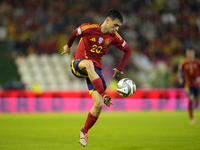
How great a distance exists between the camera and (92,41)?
227 inches

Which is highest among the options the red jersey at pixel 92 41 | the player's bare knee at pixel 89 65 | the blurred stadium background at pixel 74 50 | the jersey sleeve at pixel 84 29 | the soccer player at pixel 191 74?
the blurred stadium background at pixel 74 50

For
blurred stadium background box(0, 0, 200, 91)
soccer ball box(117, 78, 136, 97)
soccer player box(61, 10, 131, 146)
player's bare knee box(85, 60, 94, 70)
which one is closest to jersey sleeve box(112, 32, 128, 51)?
soccer player box(61, 10, 131, 146)

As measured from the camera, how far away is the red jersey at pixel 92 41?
575 cm

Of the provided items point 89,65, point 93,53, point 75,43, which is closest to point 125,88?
point 89,65

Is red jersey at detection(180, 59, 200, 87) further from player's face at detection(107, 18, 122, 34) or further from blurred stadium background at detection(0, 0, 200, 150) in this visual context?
player's face at detection(107, 18, 122, 34)

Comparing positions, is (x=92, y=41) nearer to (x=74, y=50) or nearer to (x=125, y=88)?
(x=125, y=88)

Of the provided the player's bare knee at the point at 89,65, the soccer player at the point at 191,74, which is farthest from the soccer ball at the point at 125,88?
the soccer player at the point at 191,74

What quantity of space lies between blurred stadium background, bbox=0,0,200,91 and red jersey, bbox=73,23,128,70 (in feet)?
30.9

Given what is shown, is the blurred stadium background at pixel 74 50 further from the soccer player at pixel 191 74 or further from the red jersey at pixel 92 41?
the red jersey at pixel 92 41

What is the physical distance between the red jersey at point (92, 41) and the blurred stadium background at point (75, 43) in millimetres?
9415

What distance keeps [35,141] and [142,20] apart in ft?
48.4

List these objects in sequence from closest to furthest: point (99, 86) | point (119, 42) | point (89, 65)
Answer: point (99, 86) → point (89, 65) → point (119, 42)

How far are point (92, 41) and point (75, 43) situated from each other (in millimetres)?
11471

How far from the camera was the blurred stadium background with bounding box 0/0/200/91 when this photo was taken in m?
16.7
